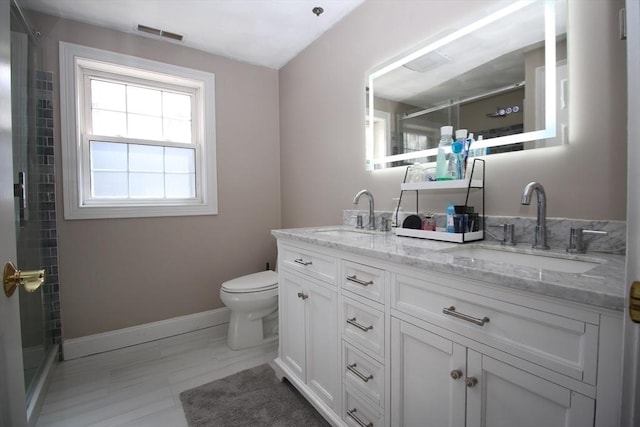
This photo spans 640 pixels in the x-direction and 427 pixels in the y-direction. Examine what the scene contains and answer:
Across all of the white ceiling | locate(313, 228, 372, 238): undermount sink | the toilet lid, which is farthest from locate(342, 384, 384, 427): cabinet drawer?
the white ceiling

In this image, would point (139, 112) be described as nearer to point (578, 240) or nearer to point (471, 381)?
point (471, 381)

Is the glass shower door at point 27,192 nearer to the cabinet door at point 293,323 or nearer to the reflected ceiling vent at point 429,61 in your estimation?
the cabinet door at point 293,323

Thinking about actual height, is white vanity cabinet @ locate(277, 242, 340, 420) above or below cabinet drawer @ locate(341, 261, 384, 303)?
below

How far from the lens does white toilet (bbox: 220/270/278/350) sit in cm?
214

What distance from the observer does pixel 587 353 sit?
0.61m

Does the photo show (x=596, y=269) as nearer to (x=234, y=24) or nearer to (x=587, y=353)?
(x=587, y=353)

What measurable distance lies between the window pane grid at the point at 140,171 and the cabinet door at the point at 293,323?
1447mm

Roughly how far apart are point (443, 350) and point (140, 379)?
1.92m

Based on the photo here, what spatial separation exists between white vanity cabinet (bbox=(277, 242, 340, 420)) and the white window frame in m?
1.28

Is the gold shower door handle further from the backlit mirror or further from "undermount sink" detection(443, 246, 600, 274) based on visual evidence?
the backlit mirror

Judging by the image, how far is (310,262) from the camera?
4.94ft

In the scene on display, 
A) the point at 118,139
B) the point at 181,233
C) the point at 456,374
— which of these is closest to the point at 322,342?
the point at 456,374

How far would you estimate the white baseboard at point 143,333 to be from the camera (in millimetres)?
2133

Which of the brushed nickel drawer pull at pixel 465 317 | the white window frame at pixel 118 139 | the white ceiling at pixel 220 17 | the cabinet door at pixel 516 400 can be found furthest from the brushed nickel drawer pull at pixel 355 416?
the white ceiling at pixel 220 17
